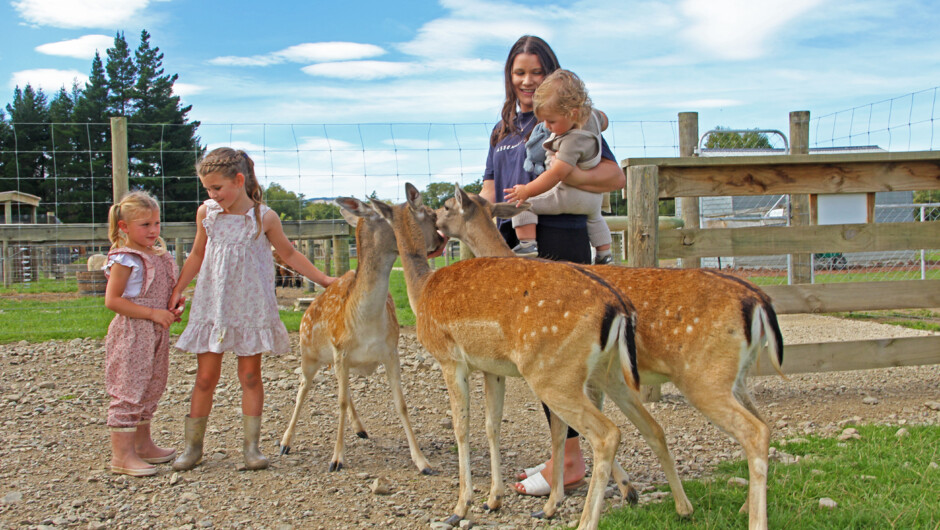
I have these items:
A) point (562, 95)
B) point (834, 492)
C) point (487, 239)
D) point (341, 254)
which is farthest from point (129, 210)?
point (341, 254)

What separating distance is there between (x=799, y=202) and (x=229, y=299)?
27.5 ft

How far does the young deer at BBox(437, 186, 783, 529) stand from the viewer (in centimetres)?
353

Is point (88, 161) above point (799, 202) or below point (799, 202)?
above

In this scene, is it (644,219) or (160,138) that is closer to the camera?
(644,219)

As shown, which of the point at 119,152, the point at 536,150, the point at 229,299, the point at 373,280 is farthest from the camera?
the point at 119,152

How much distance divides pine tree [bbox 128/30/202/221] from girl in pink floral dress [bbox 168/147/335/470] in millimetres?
24387

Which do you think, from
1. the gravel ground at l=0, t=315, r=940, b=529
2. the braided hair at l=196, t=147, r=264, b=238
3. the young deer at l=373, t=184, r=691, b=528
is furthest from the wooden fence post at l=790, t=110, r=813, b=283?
the braided hair at l=196, t=147, r=264, b=238

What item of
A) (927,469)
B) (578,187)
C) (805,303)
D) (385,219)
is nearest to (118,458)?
(385,219)

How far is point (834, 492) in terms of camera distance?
380cm

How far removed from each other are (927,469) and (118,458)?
15.3ft

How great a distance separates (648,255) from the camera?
19.5 ft

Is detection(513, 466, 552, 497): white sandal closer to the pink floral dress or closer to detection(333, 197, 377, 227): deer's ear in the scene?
detection(333, 197, 377, 227): deer's ear

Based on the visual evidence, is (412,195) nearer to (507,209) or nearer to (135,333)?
(507,209)

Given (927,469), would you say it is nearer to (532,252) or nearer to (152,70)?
(532,252)
